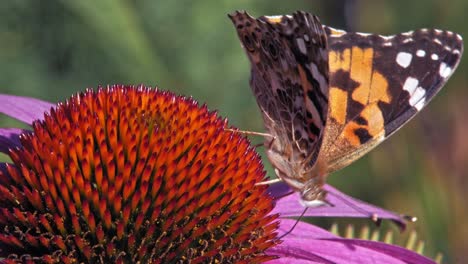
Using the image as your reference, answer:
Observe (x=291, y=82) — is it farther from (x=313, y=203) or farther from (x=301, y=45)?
(x=313, y=203)

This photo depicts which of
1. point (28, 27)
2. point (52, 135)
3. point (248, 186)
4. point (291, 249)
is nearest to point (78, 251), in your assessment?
point (52, 135)

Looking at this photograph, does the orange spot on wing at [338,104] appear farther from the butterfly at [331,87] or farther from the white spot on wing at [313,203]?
the white spot on wing at [313,203]

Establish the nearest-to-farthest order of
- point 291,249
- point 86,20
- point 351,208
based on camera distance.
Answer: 1. point 291,249
2. point 351,208
3. point 86,20

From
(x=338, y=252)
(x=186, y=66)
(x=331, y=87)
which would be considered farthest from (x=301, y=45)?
(x=186, y=66)

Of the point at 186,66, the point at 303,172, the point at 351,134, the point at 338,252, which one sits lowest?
the point at 338,252

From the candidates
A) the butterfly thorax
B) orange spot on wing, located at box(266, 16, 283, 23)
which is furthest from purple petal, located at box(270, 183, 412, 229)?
orange spot on wing, located at box(266, 16, 283, 23)

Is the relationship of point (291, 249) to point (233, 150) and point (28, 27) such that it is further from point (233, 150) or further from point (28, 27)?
point (28, 27)

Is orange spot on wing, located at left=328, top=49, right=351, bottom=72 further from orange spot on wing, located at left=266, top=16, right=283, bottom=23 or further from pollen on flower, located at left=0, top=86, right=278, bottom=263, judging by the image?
pollen on flower, located at left=0, top=86, right=278, bottom=263
